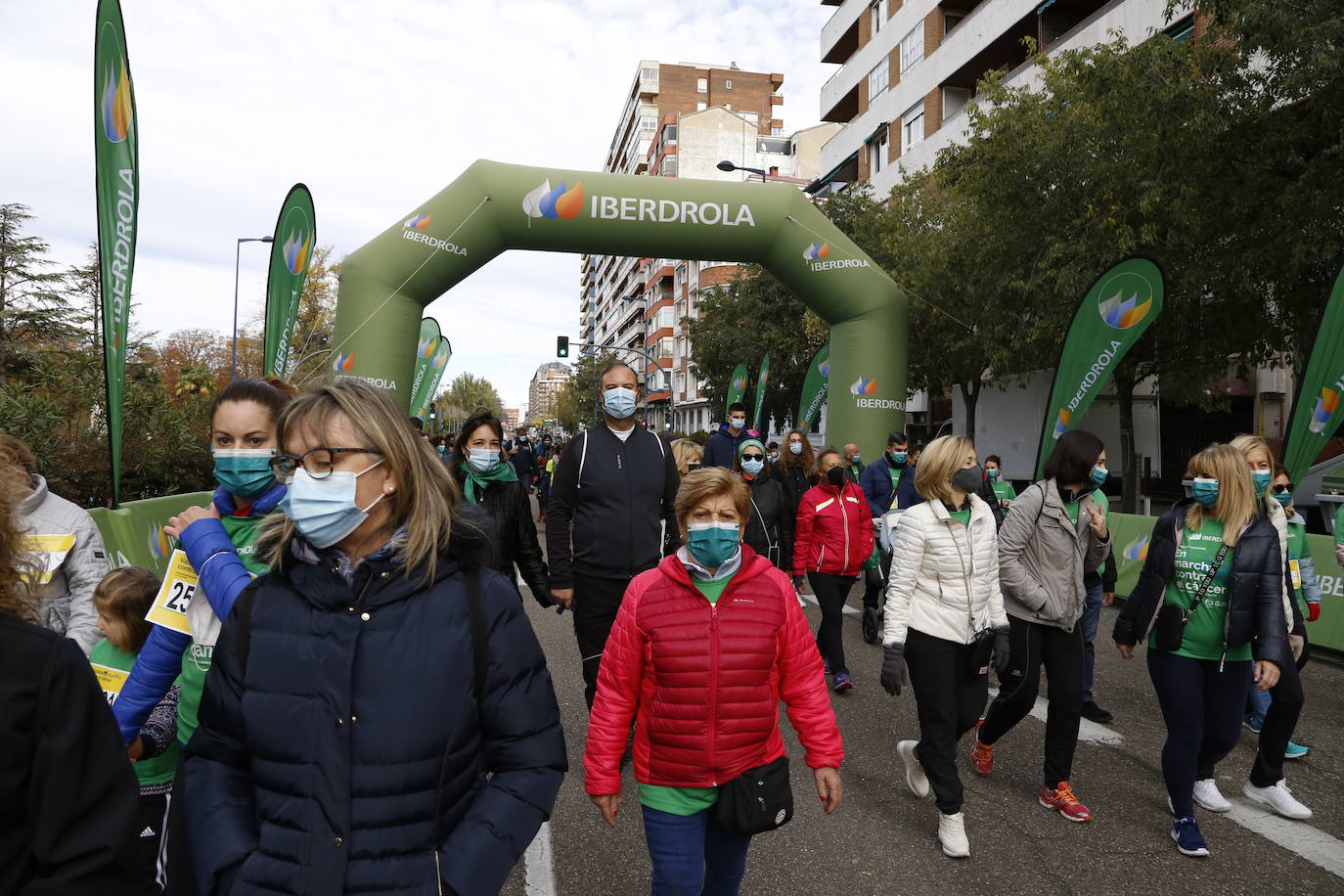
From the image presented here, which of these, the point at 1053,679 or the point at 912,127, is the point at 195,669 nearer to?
the point at 1053,679

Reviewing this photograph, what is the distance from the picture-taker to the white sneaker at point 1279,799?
14.0 ft

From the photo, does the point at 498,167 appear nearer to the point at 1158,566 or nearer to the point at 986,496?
the point at 986,496

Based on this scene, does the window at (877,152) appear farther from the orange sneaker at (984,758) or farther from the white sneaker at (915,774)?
the white sneaker at (915,774)

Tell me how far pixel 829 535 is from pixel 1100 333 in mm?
5017

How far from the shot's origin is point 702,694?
2.71 m

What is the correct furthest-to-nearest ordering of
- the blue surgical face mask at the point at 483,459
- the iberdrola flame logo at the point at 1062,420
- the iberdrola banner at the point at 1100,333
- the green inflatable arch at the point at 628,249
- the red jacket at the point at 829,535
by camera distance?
1. the green inflatable arch at the point at 628,249
2. the iberdrola flame logo at the point at 1062,420
3. the iberdrola banner at the point at 1100,333
4. the red jacket at the point at 829,535
5. the blue surgical face mask at the point at 483,459

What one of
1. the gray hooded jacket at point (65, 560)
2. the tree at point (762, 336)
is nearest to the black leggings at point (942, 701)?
the gray hooded jacket at point (65, 560)

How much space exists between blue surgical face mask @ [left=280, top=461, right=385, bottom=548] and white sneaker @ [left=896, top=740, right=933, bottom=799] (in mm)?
3492

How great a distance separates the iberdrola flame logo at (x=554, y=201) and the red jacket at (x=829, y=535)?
24.6ft

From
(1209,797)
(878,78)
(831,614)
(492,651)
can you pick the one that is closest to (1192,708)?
(1209,797)

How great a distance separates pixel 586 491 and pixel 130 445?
652cm

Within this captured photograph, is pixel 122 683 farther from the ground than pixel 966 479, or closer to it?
closer to it

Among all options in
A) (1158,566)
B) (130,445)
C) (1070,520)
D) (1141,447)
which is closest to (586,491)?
(1070,520)

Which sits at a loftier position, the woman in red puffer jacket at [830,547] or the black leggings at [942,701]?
the woman in red puffer jacket at [830,547]
